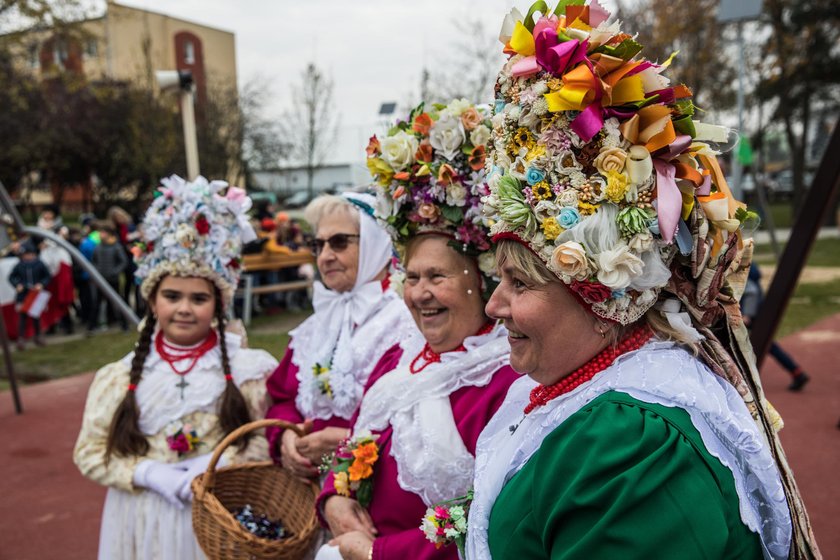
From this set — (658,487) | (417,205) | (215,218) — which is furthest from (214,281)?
(658,487)

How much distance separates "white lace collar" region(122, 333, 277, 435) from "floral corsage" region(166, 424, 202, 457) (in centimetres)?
6

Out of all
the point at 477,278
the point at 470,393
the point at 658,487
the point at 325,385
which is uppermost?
the point at 477,278

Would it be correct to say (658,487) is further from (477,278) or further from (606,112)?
(477,278)

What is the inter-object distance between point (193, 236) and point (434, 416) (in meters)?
1.67

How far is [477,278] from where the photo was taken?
2.57 metres

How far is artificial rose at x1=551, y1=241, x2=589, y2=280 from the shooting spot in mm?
1659

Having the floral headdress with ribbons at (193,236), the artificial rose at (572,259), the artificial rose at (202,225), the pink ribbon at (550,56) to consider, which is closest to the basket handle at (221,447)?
the floral headdress with ribbons at (193,236)

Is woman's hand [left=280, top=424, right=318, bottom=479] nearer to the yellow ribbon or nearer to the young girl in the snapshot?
the young girl

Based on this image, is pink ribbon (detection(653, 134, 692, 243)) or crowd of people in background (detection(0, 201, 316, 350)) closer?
pink ribbon (detection(653, 134, 692, 243))

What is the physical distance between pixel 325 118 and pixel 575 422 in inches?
1003

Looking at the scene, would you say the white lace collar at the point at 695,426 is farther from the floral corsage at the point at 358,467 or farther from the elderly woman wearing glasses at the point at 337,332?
the elderly woman wearing glasses at the point at 337,332

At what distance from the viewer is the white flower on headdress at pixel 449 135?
2555 millimetres

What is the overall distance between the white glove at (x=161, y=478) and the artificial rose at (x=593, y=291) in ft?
7.36

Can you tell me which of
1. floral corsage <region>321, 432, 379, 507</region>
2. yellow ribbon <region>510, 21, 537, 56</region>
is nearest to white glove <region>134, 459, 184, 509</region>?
floral corsage <region>321, 432, 379, 507</region>
